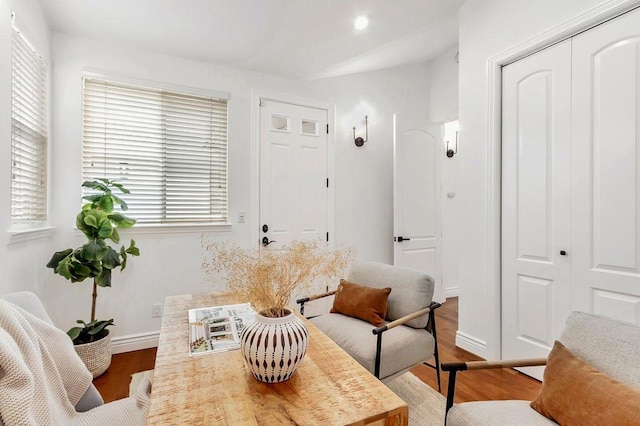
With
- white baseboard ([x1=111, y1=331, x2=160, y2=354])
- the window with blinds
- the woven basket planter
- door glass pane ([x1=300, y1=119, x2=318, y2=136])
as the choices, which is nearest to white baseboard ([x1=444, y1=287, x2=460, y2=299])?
door glass pane ([x1=300, y1=119, x2=318, y2=136])

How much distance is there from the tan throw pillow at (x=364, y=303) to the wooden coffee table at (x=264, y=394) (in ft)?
2.34

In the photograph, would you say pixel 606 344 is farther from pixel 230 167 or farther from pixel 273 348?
pixel 230 167

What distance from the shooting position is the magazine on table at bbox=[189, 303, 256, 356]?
1.47 meters

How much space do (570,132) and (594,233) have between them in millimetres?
662

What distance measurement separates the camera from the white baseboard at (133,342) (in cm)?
276

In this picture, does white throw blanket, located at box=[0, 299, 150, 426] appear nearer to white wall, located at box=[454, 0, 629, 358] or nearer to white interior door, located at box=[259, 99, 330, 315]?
white interior door, located at box=[259, 99, 330, 315]

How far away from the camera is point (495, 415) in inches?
50.7

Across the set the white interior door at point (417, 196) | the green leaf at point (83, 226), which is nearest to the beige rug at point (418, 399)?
the green leaf at point (83, 226)

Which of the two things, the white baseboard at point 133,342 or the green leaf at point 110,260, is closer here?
the green leaf at point 110,260

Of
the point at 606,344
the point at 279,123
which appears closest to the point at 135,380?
the point at 279,123

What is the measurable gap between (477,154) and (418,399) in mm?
1915

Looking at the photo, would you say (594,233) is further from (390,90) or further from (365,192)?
(390,90)

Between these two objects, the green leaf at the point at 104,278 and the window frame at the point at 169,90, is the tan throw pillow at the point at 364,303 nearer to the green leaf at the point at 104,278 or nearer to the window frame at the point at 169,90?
the window frame at the point at 169,90

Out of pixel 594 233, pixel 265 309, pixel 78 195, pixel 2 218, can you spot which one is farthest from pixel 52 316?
pixel 594 233
